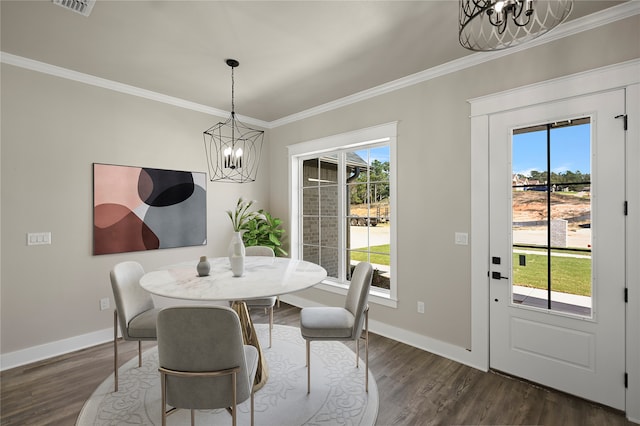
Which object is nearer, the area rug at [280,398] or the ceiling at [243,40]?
the area rug at [280,398]

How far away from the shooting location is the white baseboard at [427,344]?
8.79 feet

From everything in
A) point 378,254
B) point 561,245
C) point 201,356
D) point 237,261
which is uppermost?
point 561,245

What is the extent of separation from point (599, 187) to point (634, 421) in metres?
1.54

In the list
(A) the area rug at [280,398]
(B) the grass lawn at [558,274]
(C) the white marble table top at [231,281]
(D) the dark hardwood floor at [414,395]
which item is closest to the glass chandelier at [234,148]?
(C) the white marble table top at [231,281]

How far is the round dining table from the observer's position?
184 cm

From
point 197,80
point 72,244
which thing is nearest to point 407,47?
point 197,80

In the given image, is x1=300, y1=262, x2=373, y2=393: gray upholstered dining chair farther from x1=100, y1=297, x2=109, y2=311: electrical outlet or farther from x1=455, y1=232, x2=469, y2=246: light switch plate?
x1=100, y1=297, x2=109, y2=311: electrical outlet

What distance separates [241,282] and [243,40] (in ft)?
6.26

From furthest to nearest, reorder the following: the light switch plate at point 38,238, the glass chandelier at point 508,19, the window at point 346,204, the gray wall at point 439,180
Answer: the window at point 346,204 → the light switch plate at point 38,238 → the gray wall at point 439,180 → the glass chandelier at point 508,19

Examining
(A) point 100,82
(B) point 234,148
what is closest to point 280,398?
(B) point 234,148

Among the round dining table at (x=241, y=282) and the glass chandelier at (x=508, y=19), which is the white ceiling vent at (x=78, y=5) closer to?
the round dining table at (x=241, y=282)

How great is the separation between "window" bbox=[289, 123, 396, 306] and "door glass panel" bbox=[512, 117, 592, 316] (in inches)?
46.3

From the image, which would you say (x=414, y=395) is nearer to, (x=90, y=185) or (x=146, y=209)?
(x=146, y=209)

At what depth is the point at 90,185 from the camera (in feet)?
10.1
